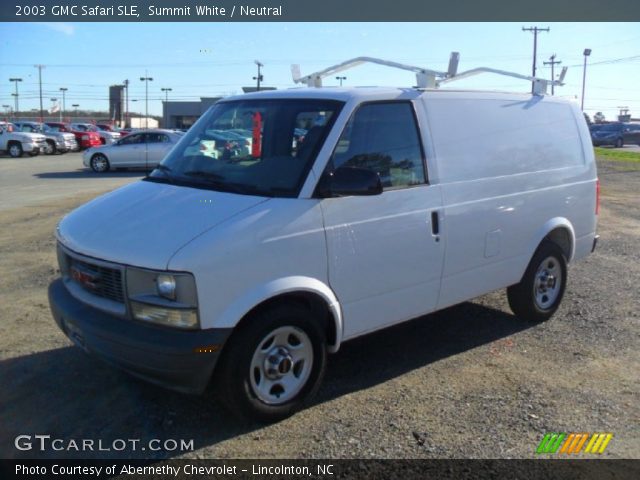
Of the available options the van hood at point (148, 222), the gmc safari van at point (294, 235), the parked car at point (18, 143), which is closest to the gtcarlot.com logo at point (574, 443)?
the gmc safari van at point (294, 235)

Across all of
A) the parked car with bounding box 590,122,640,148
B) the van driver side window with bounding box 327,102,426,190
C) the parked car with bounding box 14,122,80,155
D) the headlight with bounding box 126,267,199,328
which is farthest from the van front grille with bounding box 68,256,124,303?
the parked car with bounding box 590,122,640,148

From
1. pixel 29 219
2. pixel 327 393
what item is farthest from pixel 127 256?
pixel 29 219

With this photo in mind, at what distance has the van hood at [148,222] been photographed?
11.9 feet

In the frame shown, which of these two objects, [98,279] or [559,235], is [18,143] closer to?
[559,235]

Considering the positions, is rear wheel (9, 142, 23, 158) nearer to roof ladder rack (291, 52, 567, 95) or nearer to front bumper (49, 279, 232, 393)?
roof ladder rack (291, 52, 567, 95)

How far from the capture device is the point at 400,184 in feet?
15.0

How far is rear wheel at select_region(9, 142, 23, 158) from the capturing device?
32.2 meters

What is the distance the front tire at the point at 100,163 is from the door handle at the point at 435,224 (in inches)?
823

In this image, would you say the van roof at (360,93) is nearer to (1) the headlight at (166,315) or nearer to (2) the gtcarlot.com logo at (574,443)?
(1) the headlight at (166,315)

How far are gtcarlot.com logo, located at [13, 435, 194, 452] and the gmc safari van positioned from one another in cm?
38

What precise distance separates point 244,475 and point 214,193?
5.76 feet

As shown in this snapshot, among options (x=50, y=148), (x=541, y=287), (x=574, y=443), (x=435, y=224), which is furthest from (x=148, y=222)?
(x=50, y=148)

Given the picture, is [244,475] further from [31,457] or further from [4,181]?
[4,181]

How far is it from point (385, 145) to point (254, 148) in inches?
37.0
